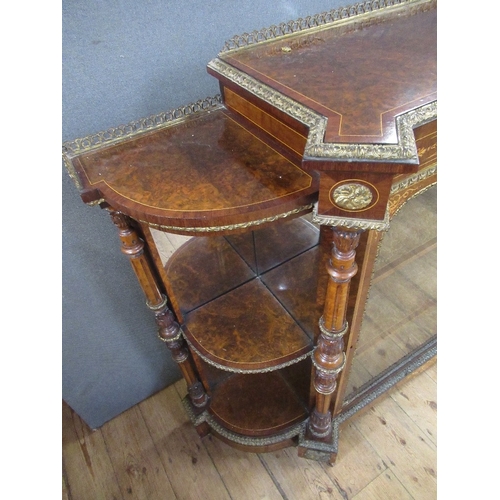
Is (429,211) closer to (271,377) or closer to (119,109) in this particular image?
(271,377)

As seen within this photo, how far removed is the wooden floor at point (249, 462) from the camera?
3.39 feet

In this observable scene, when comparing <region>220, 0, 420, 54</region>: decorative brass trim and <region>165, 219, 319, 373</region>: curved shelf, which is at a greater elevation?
<region>220, 0, 420, 54</region>: decorative brass trim

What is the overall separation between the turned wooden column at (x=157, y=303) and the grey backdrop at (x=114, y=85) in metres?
0.19

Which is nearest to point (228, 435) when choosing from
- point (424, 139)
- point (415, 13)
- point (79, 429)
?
point (79, 429)

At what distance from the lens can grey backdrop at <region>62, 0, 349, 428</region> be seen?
2.00 feet

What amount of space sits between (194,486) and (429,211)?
3.27ft

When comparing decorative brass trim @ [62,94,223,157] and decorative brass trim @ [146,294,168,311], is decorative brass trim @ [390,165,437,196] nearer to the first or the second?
decorative brass trim @ [62,94,223,157]

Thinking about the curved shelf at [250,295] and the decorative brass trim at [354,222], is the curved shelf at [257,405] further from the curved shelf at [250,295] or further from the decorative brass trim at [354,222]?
the decorative brass trim at [354,222]

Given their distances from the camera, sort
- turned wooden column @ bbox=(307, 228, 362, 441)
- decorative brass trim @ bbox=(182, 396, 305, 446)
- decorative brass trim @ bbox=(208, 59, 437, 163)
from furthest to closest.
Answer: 1. decorative brass trim @ bbox=(182, 396, 305, 446)
2. turned wooden column @ bbox=(307, 228, 362, 441)
3. decorative brass trim @ bbox=(208, 59, 437, 163)

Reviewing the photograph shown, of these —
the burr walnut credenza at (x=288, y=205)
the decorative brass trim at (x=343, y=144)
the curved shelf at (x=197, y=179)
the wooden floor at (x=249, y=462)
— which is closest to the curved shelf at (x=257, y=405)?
the burr walnut credenza at (x=288, y=205)

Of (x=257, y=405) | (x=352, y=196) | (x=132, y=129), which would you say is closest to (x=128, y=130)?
(x=132, y=129)

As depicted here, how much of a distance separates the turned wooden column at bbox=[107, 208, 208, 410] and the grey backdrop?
19 cm

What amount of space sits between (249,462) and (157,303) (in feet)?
2.17

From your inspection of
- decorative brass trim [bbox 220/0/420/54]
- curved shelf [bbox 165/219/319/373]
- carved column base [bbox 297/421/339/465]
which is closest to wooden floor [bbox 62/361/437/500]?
carved column base [bbox 297/421/339/465]
